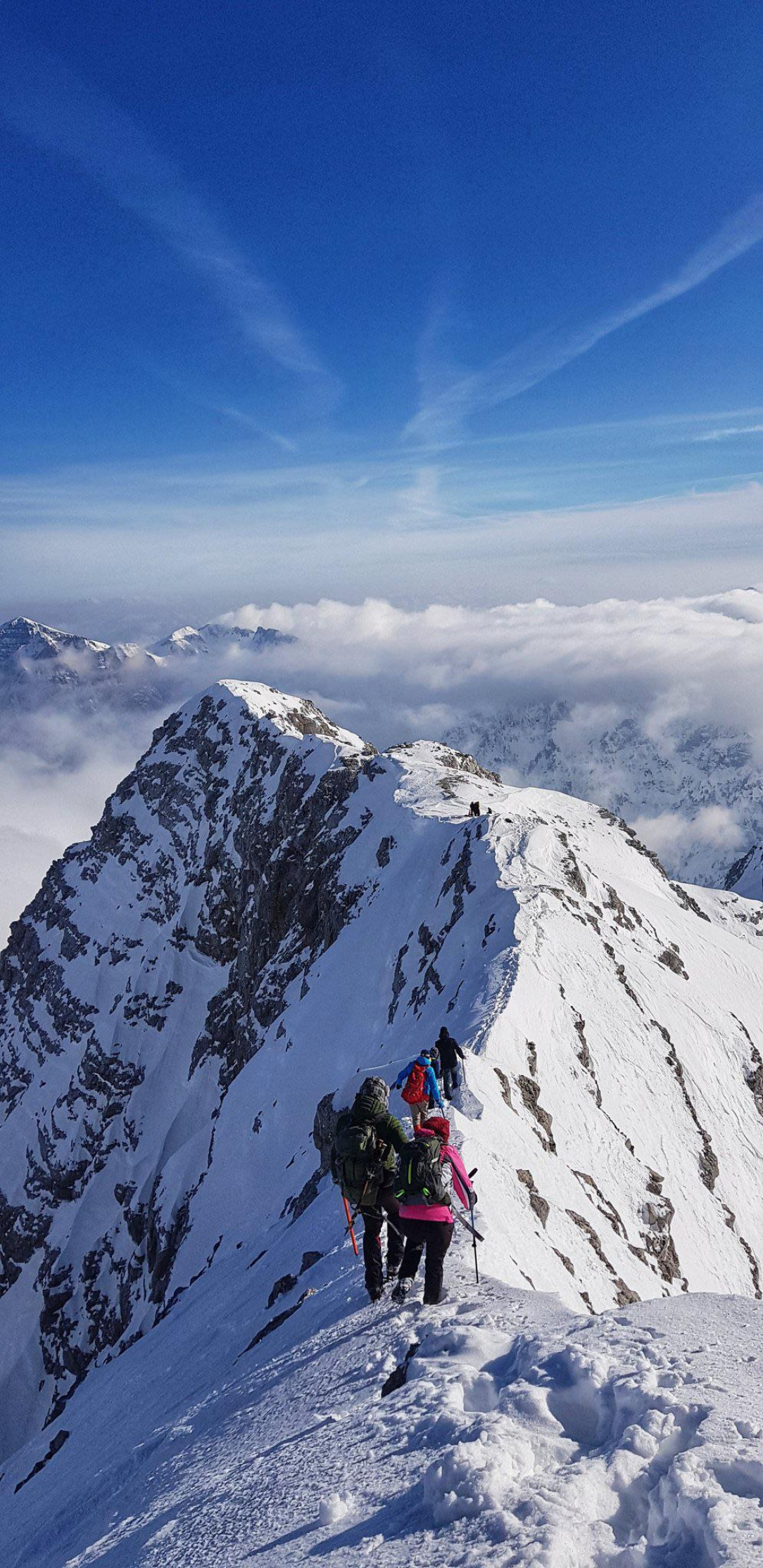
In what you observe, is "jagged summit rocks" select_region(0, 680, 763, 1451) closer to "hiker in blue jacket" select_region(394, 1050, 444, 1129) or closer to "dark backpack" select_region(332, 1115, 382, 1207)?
"hiker in blue jacket" select_region(394, 1050, 444, 1129)

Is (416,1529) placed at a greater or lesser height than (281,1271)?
greater

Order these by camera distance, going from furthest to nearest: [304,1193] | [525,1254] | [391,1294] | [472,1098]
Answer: [304,1193] → [472,1098] → [525,1254] → [391,1294]

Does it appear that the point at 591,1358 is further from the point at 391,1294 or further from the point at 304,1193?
the point at 304,1193

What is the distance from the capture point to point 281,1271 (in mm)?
16984

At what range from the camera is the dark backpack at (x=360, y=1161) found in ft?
34.5

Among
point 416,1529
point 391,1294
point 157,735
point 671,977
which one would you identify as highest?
point 157,735

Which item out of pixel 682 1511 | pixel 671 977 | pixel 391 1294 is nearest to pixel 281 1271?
pixel 391 1294

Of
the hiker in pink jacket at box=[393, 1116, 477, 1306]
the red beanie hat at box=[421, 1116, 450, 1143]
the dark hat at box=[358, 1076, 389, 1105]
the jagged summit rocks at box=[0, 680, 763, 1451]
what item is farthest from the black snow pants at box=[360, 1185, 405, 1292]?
the jagged summit rocks at box=[0, 680, 763, 1451]

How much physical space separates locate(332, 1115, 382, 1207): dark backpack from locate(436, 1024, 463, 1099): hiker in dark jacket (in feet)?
36.8

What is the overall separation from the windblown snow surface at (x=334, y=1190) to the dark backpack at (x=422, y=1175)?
1.43m

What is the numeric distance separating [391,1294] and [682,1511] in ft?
19.5

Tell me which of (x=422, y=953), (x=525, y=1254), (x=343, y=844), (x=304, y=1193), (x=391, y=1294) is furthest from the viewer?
(x=343, y=844)

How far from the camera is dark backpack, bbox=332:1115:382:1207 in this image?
1052 centimetres

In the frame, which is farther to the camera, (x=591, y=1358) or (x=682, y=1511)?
(x=591, y=1358)
